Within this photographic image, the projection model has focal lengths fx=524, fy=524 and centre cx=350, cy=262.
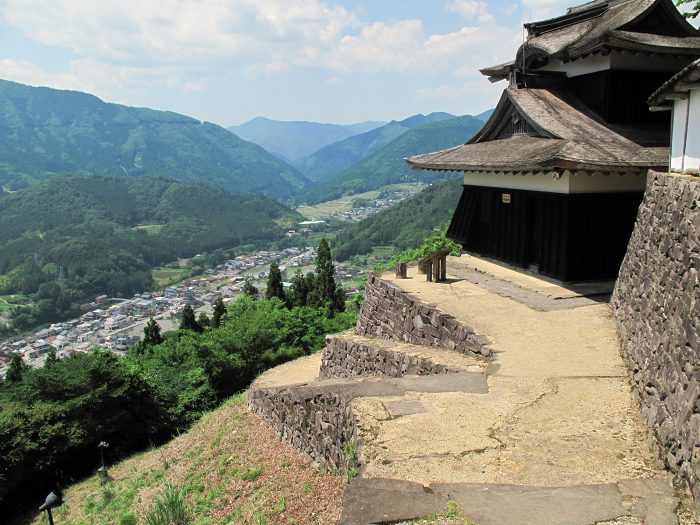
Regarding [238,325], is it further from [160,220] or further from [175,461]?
[160,220]

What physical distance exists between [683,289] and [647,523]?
254 centimetres

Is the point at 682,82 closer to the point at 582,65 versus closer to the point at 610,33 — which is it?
the point at 610,33

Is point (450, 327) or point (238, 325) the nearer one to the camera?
point (450, 327)

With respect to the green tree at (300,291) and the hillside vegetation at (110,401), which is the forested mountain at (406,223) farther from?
the hillside vegetation at (110,401)

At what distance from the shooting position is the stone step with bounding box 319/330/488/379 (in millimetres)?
7977

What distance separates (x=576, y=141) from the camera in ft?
35.3

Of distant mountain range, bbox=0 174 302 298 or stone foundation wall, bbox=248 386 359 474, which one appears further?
distant mountain range, bbox=0 174 302 298

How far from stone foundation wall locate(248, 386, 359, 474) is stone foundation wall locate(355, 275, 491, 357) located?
2.57 metres

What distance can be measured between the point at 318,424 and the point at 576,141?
773 cm

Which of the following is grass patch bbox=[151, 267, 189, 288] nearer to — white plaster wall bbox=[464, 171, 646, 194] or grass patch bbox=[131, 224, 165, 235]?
grass patch bbox=[131, 224, 165, 235]

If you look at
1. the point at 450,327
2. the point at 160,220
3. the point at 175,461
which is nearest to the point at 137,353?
the point at 175,461

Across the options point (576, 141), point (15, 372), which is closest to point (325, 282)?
point (15, 372)

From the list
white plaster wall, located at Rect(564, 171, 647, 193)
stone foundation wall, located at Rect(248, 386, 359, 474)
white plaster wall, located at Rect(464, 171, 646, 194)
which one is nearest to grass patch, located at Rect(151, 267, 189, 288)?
stone foundation wall, located at Rect(248, 386, 359, 474)

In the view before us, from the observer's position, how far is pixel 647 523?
3764 millimetres
